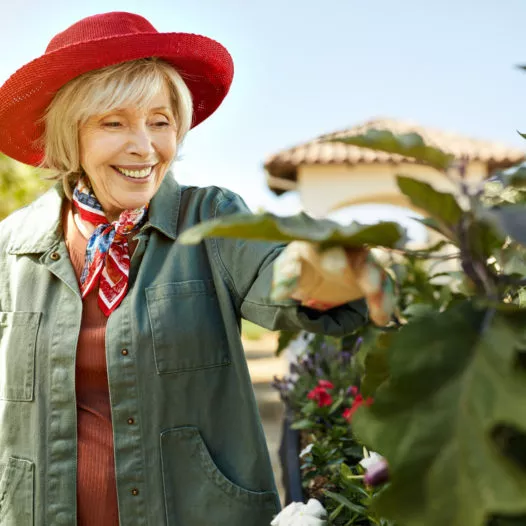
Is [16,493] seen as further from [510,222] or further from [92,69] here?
[510,222]

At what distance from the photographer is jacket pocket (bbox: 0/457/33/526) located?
1893 mm

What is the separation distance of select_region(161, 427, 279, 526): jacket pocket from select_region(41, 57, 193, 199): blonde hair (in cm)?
80

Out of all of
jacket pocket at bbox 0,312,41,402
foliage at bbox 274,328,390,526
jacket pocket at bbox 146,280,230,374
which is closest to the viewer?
jacket pocket at bbox 146,280,230,374

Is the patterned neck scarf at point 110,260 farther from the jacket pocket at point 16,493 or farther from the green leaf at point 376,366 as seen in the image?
the green leaf at point 376,366

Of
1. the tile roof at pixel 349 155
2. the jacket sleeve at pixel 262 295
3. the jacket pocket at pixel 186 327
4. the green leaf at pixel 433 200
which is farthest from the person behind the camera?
the tile roof at pixel 349 155

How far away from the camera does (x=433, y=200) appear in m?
0.86

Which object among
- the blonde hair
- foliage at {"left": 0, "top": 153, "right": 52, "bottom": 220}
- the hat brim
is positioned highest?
foliage at {"left": 0, "top": 153, "right": 52, "bottom": 220}

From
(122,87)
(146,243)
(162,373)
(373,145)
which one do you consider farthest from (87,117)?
(373,145)

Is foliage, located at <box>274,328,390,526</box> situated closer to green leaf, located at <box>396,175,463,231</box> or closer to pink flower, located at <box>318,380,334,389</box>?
pink flower, located at <box>318,380,334,389</box>

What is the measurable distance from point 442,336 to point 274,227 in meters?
0.22

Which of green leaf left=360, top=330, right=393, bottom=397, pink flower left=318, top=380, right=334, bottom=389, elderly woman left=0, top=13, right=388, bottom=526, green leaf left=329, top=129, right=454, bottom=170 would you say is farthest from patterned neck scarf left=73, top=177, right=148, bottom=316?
pink flower left=318, top=380, right=334, bottom=389

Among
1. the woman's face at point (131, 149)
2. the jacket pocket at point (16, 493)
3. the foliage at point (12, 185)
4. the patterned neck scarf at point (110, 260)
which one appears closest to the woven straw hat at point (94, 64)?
the woman's face at point (131, 149)

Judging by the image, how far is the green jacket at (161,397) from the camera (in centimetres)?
179

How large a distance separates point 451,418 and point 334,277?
28cm
